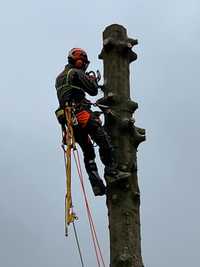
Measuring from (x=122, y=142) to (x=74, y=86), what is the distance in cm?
90

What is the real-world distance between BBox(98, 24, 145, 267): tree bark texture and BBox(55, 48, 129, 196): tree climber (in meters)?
0.19

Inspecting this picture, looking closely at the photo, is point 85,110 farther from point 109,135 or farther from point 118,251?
point 118,251

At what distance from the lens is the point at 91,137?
18.3 feet

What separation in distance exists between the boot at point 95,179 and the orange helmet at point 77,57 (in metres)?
0.96

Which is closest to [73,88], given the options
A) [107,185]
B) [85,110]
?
[85,110]

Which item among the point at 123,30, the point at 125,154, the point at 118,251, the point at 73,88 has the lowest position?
the point at 118,251

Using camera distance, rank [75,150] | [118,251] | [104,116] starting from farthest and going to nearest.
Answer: [75,150] → [104,116] → [118,251]

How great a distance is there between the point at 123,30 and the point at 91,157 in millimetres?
1213

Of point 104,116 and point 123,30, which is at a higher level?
point 123,30

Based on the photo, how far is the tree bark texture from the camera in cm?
467

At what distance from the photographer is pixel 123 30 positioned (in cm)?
555

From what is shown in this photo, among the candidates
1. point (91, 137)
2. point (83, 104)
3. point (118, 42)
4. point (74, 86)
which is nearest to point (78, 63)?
point (74, 86)

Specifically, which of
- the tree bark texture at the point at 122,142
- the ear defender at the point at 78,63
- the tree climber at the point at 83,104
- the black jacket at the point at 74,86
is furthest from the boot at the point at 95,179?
the ear defender at the point at 78,63

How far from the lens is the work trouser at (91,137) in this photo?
17.0 feet
